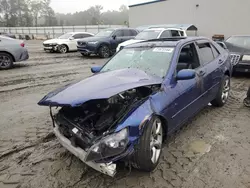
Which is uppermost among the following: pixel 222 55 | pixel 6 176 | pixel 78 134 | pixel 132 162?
pixel 222 55

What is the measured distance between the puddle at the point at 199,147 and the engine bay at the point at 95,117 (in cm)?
109

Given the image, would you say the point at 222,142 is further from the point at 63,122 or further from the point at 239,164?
the point at 63,122

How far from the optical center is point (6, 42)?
10.1 metres

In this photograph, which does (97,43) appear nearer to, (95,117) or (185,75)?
(185,75)

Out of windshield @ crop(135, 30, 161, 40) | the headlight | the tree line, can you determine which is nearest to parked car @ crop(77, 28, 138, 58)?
windshield @ crop(135, 30, 161, 40)

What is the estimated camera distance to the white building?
64.3 ft

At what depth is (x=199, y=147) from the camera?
143 inches

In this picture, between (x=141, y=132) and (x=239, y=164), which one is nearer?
(x=141, y=132)

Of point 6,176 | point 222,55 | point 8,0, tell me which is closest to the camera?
point 6,176

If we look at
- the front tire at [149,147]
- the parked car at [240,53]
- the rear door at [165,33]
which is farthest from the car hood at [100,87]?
the rear door at [165,33]

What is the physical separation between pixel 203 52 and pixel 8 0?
7280cm

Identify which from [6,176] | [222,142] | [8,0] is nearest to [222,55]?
[222,142]

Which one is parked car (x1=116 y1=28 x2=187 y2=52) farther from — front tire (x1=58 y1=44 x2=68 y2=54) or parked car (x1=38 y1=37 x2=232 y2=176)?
parked car (x1=38 y1=37 x2=232 y2=176)

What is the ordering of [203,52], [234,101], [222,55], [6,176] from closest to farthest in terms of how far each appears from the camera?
[6,176] → [203,52] → [222,55] → [234,101]
